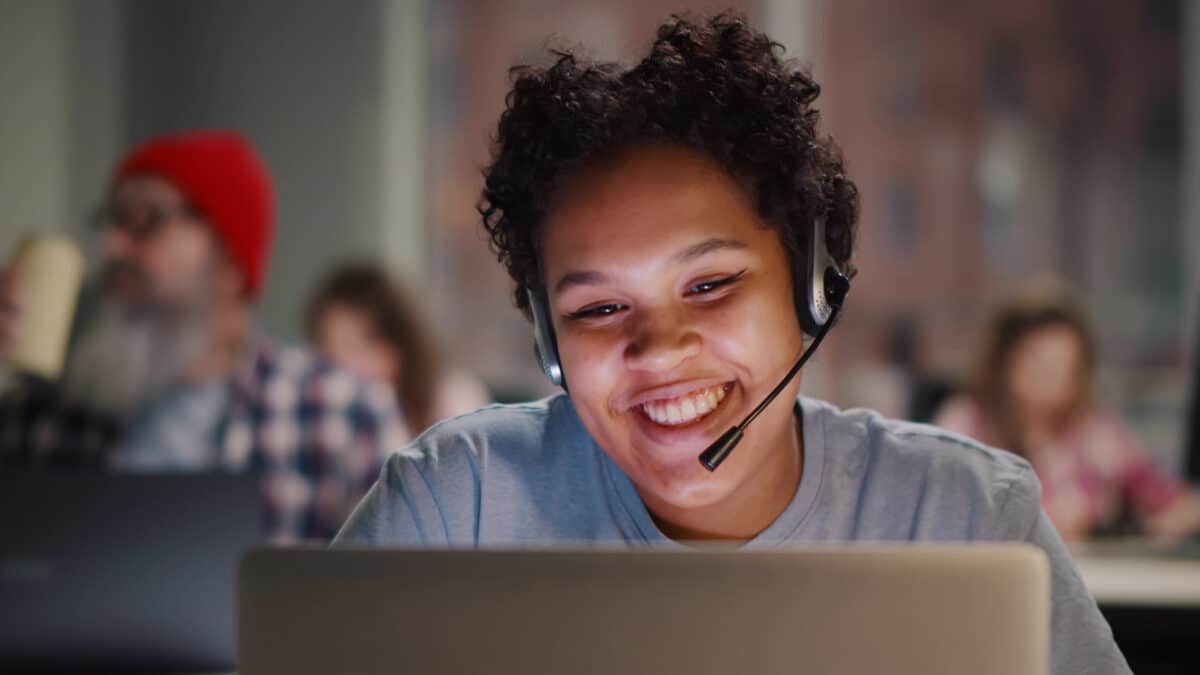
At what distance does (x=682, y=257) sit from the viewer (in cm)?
92

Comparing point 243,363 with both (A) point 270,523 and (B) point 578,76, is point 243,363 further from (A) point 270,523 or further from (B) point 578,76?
(B) point 578,76

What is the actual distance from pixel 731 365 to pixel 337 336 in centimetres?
294

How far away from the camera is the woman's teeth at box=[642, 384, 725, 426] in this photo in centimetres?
95

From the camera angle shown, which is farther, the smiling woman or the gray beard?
the gray beard

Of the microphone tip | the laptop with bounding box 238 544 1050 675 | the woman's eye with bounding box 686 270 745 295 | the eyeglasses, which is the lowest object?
the laptop with bounding box 238 544 1050 675

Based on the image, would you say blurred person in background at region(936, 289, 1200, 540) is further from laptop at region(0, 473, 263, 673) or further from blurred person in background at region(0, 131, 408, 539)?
laptop at region(0, 473, 263, 673)

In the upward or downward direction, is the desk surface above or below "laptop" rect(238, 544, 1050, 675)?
below

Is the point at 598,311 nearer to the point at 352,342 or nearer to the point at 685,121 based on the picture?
the point at 685,121

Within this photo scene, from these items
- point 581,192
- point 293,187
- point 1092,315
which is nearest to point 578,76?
point 581,192

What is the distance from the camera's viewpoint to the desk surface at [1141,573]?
1860 millimetres

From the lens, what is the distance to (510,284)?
43.4 inches

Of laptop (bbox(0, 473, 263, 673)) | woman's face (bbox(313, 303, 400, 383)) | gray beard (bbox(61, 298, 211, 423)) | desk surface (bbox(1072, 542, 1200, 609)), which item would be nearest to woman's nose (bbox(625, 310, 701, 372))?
laptop (bbox(0, 473, 263, 673))

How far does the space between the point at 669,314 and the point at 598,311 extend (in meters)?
0.06

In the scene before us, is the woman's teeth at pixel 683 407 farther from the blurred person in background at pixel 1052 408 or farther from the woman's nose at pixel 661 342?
the blurred person in background at pixel 1052 408
